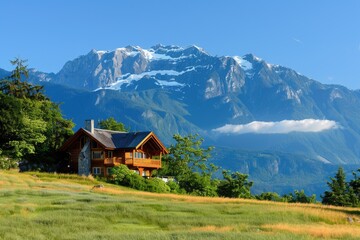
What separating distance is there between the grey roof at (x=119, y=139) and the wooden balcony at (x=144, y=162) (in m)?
2.70

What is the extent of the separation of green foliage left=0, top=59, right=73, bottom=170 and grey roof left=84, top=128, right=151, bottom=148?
7848mm

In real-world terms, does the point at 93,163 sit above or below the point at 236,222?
above

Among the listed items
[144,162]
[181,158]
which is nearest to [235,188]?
[144,162]

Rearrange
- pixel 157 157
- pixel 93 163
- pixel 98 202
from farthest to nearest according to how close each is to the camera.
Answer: pixel 157 157, pixel 93 163, pixel 98 202

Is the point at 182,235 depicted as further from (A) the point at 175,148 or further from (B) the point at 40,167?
(A) the point at 175,148

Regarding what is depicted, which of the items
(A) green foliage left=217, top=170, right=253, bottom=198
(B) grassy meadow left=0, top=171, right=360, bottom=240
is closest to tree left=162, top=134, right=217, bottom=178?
(A) green foliage left=217, top=170, right=253, bottom=198

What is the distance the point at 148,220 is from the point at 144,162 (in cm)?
5885

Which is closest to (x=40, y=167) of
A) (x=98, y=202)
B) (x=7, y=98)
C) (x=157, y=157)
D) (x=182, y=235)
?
(x=7, y=98)

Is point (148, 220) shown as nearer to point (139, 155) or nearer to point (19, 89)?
point (139, 155)

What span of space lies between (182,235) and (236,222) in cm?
927

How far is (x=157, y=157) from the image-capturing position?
10812cm

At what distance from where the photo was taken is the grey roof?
3730 inches

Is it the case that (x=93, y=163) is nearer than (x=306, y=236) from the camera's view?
No

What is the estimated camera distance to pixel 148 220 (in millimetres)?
38719
